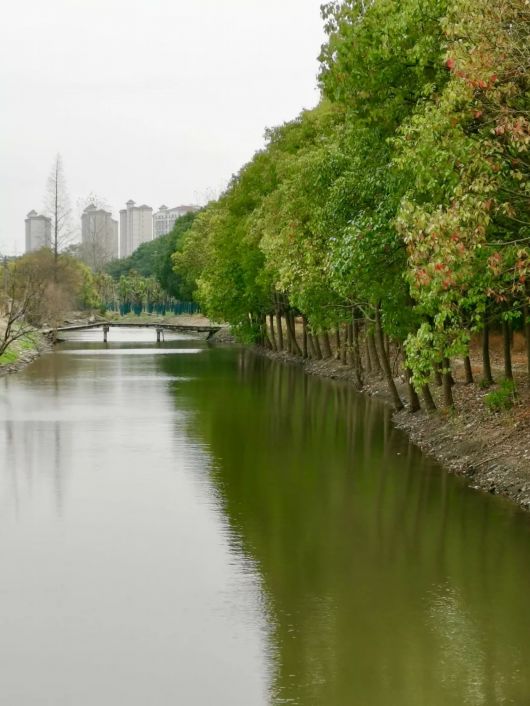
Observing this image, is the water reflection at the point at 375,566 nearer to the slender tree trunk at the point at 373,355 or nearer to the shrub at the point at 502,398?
the shrub at the point at 502,398

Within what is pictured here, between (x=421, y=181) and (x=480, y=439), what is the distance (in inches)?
317

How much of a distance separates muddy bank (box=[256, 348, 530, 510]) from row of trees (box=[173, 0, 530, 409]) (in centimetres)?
93

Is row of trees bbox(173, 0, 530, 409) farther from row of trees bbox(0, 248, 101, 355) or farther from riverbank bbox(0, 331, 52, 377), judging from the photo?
row of trees bbox(0, 248, 101, 355)

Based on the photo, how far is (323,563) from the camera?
60.1ft

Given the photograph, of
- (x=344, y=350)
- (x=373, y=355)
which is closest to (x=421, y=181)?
(x=373, y=355)

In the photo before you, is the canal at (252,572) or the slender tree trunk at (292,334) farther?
the slender tree trunk at (292,334)

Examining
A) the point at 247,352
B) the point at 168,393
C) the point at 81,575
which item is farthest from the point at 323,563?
the point at 247,352

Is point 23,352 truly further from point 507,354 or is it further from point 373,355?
point 507,354

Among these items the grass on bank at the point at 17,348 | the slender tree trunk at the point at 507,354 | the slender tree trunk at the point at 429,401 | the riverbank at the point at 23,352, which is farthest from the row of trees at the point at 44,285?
the slender tree trunk at the point at 507,354

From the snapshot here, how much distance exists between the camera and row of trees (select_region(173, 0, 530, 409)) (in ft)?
57.0

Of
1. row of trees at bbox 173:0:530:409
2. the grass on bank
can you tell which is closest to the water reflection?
row of trees at bbox 173:0:530:409

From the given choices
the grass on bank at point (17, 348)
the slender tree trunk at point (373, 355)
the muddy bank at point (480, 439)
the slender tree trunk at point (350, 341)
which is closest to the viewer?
the muddy bank at point (480, 439)

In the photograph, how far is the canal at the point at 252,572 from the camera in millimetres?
12953

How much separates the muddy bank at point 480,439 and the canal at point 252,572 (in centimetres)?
51
